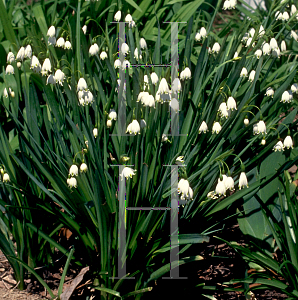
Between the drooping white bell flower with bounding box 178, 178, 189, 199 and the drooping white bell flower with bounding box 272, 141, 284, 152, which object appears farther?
the drooping white bell flower with bounding box 272, 141, 284, 152

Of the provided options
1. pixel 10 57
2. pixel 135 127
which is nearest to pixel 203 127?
pixel 135 127

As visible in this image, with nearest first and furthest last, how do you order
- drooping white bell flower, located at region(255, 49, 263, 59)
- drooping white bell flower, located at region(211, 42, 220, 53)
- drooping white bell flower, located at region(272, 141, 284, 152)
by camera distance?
drooping white bell flower, located at region(272, 141, 284, 152) → drooping white bell flower, located at region(255, 49, 263, 59) → drooping white bell flower, located at region(211, 42, 220, 53)

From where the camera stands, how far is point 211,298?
179cm

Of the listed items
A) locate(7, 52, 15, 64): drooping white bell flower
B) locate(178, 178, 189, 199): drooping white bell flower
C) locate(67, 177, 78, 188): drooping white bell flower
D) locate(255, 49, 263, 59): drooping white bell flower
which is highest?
locate(255, 49, 263, 59): drooping white bell flower

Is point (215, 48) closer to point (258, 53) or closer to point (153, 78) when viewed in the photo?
point (258, 53)

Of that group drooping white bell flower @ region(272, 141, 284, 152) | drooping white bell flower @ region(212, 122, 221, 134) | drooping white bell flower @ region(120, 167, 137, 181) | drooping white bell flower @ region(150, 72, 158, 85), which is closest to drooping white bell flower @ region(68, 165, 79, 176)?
drooping white bell flower @ region(120, 167, 137, 181)

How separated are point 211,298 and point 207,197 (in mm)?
511

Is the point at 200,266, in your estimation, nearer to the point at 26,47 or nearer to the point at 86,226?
the point at 86,226

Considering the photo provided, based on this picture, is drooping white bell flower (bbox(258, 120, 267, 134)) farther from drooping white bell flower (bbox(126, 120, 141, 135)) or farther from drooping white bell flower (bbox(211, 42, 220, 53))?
drooping white bell flower (bbox(211, 42, 220, 53))

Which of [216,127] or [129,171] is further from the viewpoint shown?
[216,127]

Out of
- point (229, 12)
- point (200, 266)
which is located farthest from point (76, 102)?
point (229, 12)

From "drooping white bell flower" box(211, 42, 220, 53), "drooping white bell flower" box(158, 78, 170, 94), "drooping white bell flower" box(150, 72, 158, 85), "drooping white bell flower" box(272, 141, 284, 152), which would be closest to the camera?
"drooping white bell flower" box(158, 78, 170, 94)

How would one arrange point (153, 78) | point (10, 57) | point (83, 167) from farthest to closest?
point (10, 57)
point (153, 78)
point (83, 167)

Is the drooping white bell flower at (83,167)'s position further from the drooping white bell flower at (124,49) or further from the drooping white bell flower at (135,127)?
the drooping white bell flower at (124,49)
